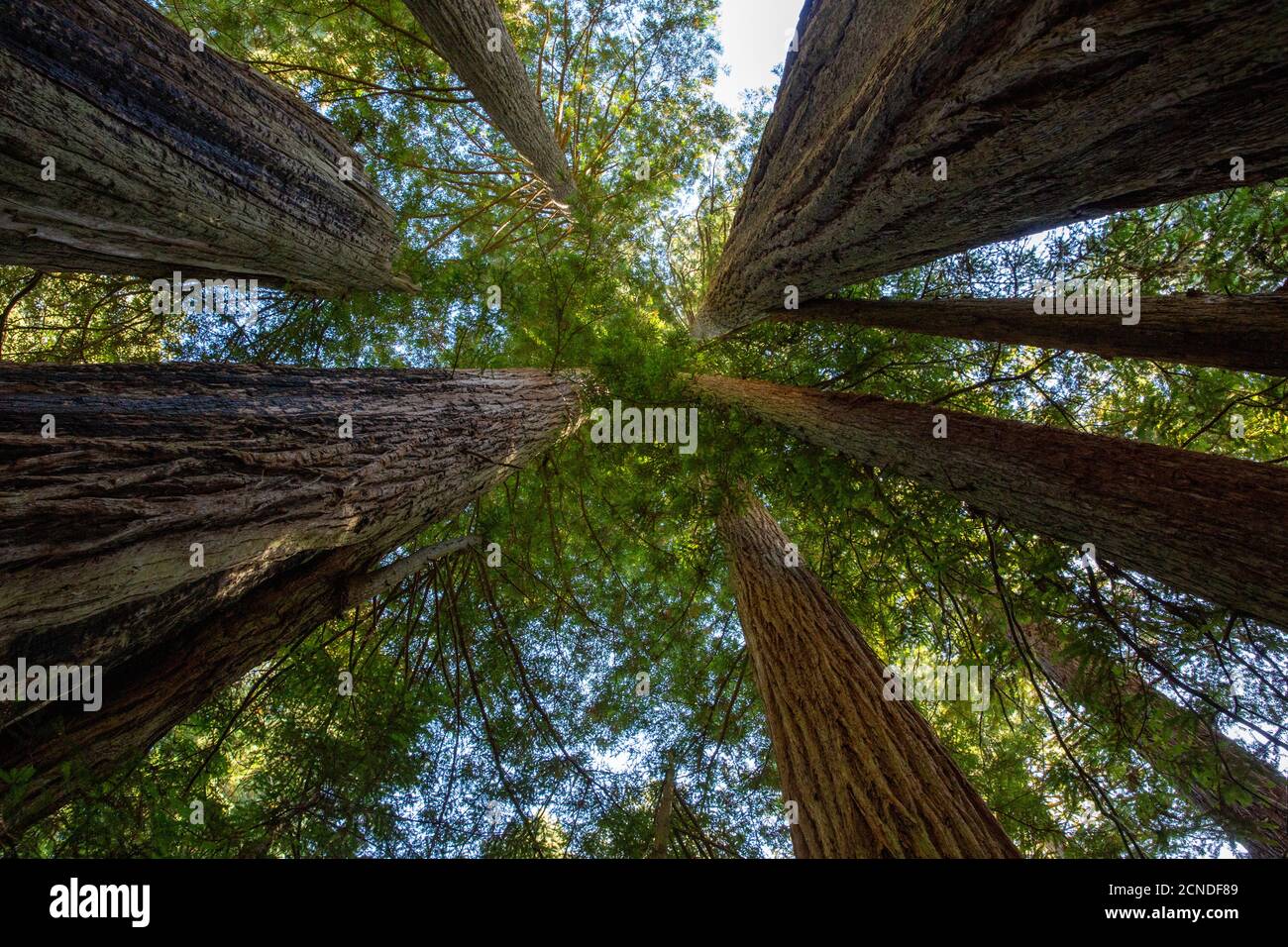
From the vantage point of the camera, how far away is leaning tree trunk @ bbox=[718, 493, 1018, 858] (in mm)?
2176

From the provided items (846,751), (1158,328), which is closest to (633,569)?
(846,751)

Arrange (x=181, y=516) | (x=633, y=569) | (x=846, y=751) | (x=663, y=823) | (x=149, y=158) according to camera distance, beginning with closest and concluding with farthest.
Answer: (x=181, y=516), (x=149, y=158), (x=846, y=751), (x=663, y=823), (x=633, y=569)

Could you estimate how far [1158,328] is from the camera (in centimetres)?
272

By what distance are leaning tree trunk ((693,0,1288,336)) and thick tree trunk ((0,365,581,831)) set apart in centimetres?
271

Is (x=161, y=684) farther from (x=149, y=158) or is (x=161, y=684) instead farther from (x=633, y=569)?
(x=633, y=569)

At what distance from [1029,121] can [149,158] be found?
149 inches

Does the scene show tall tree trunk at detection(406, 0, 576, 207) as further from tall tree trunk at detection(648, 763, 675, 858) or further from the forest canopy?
tall tree trunk at detection(648, 763, 675, 858)

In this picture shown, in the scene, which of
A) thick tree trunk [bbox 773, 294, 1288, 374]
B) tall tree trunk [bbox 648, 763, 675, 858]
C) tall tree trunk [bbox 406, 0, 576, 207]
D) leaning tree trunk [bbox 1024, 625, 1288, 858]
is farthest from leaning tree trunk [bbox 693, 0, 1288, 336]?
tall tree trunk [bbox 648, 763, 675, 858]

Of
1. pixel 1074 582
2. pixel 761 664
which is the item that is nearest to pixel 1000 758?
pixel 1074 582

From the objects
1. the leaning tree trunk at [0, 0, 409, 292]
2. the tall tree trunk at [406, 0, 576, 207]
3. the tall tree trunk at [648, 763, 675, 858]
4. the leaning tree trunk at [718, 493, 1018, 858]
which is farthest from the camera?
the tall tree trunk at [406, 0, 576, 207]

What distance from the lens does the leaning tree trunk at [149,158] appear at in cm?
193

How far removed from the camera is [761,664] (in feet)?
12.3

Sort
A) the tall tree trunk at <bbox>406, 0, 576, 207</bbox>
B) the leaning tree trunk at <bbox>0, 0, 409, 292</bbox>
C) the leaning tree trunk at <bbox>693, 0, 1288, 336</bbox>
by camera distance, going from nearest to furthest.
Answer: the leaning tree trunk at <bbox>693, 0, 1288, 336</bbox>
the leaning tree trunk at <bbox>0, 0, 409, 292</bbox>
the tall tree trunk at <bbox>406, 0, 576, 207</bbox>

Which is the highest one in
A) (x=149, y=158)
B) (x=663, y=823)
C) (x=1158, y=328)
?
(x=149, y=158)
